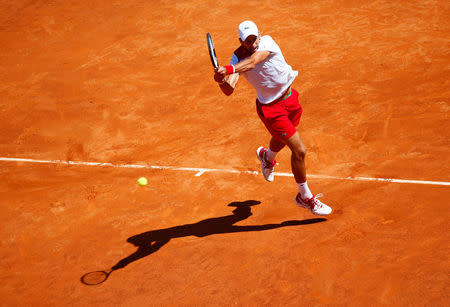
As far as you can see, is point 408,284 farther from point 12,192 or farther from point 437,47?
point 437,47

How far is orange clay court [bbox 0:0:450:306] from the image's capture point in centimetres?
495

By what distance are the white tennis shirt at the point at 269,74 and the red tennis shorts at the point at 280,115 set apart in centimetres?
10

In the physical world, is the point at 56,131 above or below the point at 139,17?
below

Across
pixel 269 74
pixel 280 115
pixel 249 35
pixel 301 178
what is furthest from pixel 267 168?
pixel 249 35

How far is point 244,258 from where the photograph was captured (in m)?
5.24

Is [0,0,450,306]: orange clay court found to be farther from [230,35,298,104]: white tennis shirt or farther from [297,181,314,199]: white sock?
[230,35,298,104]: white tennis shirt

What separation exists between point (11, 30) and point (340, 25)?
9604 mm

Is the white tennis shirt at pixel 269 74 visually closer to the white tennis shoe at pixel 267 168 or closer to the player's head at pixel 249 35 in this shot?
the player's head at pixel 249 35

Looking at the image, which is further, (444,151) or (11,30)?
(11,30)

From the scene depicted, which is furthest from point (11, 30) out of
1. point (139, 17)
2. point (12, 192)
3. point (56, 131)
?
point (12, 192)

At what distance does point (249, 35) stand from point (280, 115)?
1.01 meters

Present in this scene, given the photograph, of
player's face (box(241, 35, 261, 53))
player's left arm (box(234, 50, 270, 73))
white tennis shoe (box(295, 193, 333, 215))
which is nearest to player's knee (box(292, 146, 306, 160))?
white tennis shoe (box(295, 193, 333, 215))

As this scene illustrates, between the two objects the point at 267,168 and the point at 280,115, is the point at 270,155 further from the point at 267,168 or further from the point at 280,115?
the point at 280,115

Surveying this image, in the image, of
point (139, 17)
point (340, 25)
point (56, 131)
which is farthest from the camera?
point (139, 17)
